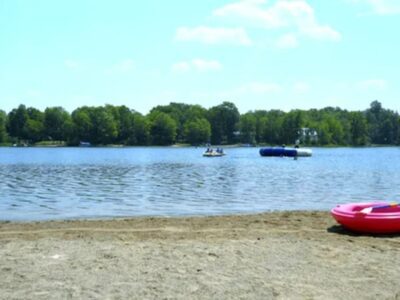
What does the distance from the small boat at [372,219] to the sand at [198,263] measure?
313 millimetres

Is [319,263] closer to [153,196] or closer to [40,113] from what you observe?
[153,196]

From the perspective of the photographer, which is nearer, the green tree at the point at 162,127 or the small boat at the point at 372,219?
the small boat at the point at 372,219

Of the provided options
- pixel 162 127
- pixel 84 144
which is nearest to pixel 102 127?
pixel 84 144

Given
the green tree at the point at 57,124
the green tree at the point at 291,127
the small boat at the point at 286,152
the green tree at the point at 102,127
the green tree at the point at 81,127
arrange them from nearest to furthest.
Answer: the small boat at the point at 286,152 < the green tree at the point at 57,124 < the green tree at the point at 81,127 < the green tree at the point at 102,127 < the green tree at the point at 291,127

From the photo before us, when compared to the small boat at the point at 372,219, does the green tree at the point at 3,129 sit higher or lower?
higher

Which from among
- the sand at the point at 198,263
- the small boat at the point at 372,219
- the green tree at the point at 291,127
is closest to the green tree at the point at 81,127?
the green tree at the point at 291,127

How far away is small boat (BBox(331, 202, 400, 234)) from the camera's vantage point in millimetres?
12609

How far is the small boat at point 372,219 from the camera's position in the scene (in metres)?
12.6

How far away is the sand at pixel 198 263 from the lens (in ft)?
24.6

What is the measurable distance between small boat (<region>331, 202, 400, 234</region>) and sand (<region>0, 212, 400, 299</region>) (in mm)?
313

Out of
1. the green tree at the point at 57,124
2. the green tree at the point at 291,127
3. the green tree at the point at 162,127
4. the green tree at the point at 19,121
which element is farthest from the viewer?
the green tree at the point at 162,127

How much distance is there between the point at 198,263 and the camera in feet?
30.3

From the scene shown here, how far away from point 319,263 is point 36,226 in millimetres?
8893

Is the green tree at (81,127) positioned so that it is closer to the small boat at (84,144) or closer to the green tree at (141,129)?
the small boat at (84,144)
